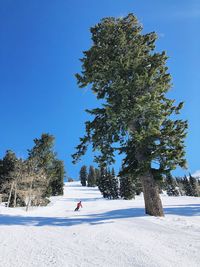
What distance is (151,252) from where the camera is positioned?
6.38 m

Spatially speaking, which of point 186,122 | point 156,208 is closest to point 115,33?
point 186,122

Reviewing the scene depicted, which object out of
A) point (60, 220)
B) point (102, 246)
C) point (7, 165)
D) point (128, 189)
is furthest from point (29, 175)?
point (128, 189)

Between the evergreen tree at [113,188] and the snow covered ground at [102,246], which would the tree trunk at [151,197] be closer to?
the snow covered ground at [102,246]

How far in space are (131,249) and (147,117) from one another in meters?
9.32

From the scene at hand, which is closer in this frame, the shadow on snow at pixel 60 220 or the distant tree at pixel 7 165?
Answer: the shadow on snow at pixel 60 220

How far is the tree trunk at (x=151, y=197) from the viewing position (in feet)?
44.0

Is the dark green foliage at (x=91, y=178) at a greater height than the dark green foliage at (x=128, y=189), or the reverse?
the dark green foliage at (x=91, y=178)

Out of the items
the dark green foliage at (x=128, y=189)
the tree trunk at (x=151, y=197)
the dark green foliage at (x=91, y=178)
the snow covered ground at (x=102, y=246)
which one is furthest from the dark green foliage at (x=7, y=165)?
the dark green foliage at (x=91, y=178)

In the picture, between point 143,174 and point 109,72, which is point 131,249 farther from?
point 109,72

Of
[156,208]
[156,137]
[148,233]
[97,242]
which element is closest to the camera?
[97,242]

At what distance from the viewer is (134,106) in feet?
45.9

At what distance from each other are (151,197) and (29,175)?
27.9 m

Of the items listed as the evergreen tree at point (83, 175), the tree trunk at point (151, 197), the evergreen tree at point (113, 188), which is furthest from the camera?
the evergreen tree at point (83, 175)

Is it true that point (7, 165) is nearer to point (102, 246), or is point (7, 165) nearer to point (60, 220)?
point (60, 220)
